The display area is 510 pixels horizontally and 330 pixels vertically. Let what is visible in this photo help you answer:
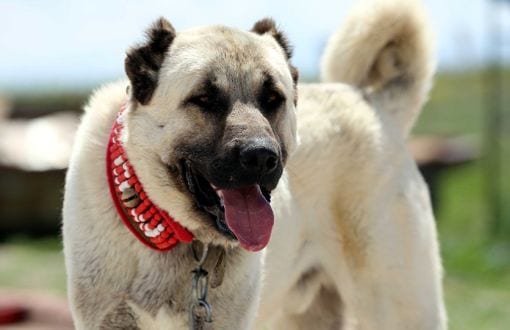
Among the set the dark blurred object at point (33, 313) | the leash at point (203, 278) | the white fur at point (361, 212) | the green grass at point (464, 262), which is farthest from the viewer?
the green grass at point (464, 262)

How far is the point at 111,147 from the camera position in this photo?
12.4 ft

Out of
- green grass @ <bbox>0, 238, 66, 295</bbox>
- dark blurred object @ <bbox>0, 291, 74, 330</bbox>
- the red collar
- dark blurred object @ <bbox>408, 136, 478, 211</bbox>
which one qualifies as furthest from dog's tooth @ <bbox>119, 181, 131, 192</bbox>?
dark blurred object @ <bbox>408, 136, 478, 211</bbox>

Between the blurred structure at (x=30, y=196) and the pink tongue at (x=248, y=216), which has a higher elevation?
the pink tongue at (x=248, y=216)

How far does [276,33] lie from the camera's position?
411cm

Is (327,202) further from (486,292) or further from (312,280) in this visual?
(486,292)

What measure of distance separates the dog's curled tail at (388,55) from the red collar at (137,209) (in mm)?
1693

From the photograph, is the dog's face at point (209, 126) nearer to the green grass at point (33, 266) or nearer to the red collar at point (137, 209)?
the red collar at point (137, 209)

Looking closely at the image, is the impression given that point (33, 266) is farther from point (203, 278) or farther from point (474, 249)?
point (203, 278)

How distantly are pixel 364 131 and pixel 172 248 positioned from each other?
4.61 ft

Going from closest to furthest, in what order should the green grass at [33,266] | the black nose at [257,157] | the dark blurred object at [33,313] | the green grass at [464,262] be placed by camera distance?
the black nose at [257,157] → the dark blurred object at [33,313] → the green grass at [464,262] → the green grass at [33,266]

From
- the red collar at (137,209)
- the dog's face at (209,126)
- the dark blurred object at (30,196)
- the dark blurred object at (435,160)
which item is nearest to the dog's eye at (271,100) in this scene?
the dog's face at (209,126)

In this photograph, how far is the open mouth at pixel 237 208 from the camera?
3572 mm

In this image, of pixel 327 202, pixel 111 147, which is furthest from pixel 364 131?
pixel 111 147

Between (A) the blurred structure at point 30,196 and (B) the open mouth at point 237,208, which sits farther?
(A) the blurred structure at point 30,196
